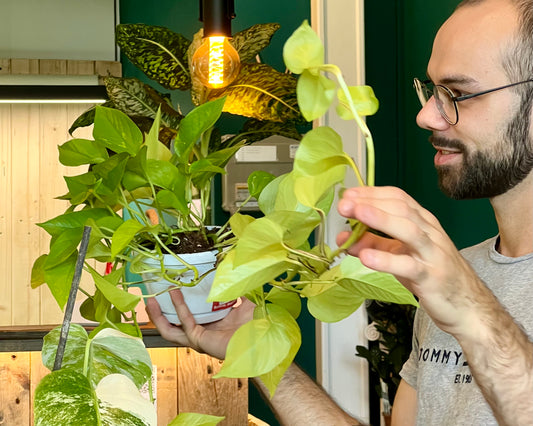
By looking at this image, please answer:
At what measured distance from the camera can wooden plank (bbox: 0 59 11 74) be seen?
14.7ft

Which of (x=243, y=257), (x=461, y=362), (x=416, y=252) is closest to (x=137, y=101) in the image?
(x=461, y=362)

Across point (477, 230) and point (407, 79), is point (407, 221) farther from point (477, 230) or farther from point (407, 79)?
point (407, 79)

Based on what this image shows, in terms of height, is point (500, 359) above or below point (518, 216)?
below

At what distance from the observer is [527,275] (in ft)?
4.15

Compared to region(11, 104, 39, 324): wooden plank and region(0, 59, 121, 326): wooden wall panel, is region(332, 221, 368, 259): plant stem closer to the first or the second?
region(0, 59, 121, 326): wooden wall panel

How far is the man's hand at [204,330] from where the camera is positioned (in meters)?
1.02

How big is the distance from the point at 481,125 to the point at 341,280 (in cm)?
85

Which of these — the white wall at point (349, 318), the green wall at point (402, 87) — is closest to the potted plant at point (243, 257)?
the green wall at point (402, 87)

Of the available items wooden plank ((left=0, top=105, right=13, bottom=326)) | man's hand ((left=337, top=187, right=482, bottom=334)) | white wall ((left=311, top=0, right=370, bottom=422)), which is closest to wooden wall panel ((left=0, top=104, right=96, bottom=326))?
wooden plank ((left=0, top=105, right=13, bottom=326))

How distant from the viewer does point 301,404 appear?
1.29m

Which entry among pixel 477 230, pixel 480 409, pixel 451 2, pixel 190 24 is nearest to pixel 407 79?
pixel 451 2

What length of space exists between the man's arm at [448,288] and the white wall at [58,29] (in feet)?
13.9

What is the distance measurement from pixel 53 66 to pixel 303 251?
14.8 ft

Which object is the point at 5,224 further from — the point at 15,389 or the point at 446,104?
the point at 446,104
